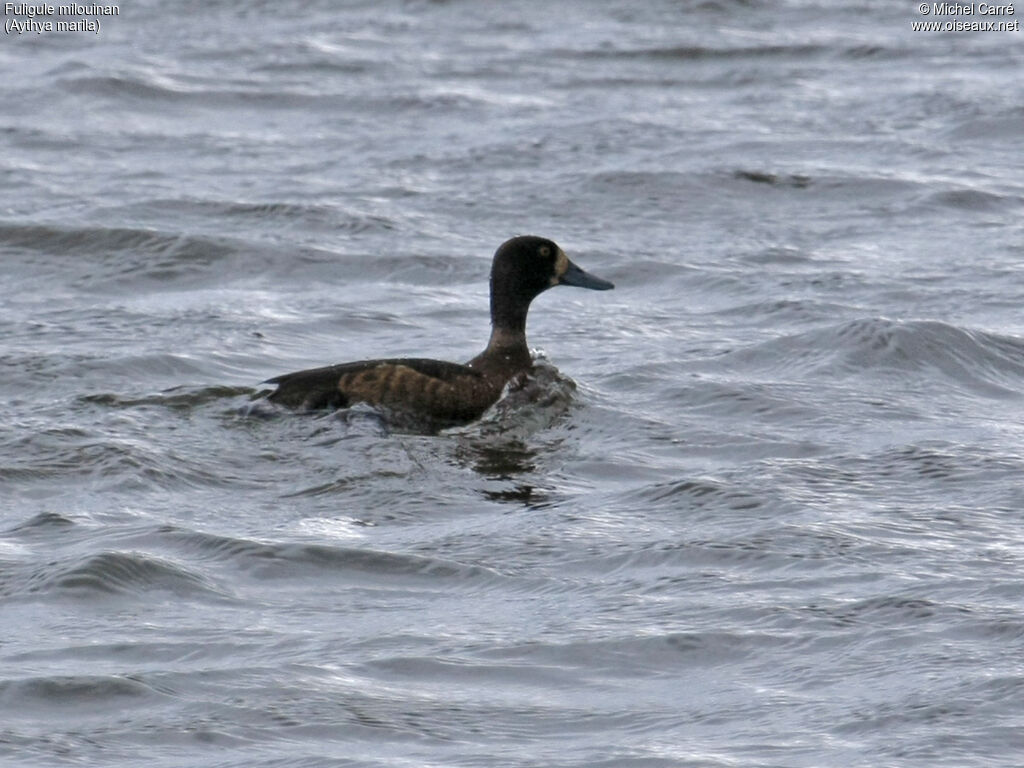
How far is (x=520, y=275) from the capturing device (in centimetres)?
1132

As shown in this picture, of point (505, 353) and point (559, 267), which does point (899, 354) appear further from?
point (505, 353)

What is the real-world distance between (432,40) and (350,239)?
712 centimetres

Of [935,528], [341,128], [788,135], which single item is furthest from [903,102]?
[935,528]

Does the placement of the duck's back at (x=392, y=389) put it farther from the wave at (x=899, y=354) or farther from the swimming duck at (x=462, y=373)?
the wave at (x=899, y=354)

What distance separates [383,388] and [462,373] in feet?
1.71

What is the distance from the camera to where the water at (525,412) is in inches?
278

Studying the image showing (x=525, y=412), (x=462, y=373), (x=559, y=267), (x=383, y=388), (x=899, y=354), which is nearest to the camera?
(x=383, y=388)

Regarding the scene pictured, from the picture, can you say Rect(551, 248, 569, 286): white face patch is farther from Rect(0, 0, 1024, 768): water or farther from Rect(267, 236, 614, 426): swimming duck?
Rect(0, 0, 1024, 768): water

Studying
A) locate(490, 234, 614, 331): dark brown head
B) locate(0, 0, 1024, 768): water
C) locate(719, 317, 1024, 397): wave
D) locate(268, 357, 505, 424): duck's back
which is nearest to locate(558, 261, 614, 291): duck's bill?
locate(490, 234, 614, 331): dark brown head

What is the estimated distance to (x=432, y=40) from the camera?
21.5 metres

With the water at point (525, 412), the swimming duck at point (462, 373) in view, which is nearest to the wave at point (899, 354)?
the water at point (525, 412)

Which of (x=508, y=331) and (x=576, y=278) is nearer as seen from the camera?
(x=508, y=331)

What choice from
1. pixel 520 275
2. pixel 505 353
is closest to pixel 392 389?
pixel 505 353

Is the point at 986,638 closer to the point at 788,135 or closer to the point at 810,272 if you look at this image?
the point at 810,272
